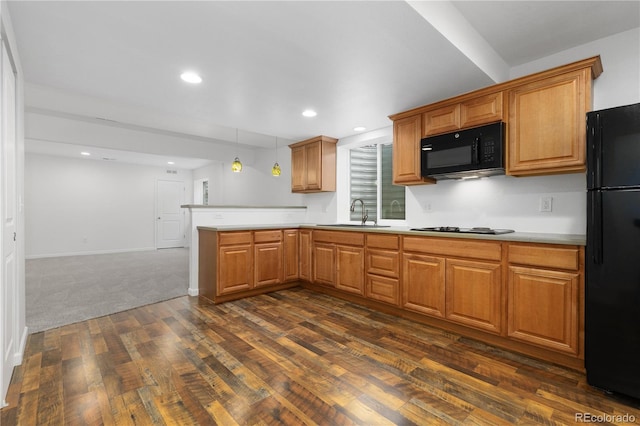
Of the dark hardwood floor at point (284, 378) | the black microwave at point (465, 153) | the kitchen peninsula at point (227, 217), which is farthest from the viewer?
the kitchen peninsula at point (227, 217)

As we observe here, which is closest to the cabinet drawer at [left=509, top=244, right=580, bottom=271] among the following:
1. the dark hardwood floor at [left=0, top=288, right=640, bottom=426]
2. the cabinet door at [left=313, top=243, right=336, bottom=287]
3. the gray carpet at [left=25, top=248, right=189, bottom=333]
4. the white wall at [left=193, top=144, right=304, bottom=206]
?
the dark hardwood floor at [left=0, top=288, right=640, bottom=426]

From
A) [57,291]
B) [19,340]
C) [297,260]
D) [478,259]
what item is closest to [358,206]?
[297,260]

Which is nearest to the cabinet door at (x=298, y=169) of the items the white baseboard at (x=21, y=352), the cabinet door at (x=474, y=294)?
the cabinet door at (x=474, y=294)

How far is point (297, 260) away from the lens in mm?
4414

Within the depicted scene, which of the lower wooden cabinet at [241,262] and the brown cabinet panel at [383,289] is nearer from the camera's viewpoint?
the brown cabinet panel at [383,289]

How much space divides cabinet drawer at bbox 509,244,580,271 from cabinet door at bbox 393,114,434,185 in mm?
1243

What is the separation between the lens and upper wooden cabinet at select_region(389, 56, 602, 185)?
2256 millimetres

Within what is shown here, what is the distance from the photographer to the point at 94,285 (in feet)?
Answer: 14.7

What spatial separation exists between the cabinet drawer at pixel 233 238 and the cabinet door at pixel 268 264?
0.18 meters

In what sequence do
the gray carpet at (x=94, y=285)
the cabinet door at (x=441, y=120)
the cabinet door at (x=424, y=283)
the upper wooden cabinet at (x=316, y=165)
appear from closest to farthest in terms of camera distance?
the cabinet door at (x=424, y=283)
the cabinet door at (x=441, y=120)
the gray carpet at (x=94, y=285)
the upper wooden cabinet at (x=316, y=165)

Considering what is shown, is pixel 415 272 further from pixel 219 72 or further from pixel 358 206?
pixel 219 72

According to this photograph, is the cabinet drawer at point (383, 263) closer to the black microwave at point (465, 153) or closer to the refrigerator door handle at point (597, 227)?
the black microwave at point (465, 153)

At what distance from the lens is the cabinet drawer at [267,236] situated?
3990 millimetres

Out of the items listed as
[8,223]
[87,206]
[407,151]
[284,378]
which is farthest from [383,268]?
[87,206]
